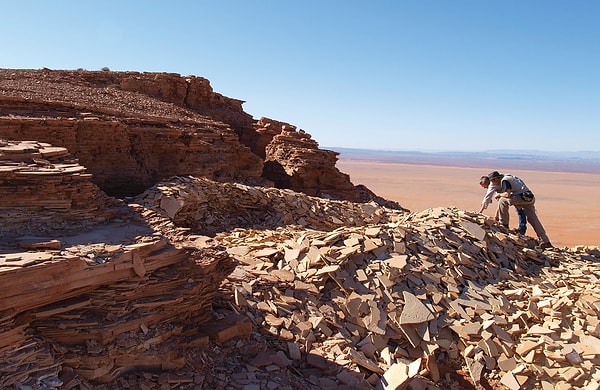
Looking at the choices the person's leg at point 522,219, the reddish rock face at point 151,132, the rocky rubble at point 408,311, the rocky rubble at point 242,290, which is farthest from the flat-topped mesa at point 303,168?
the rocky rubble at point 408,311

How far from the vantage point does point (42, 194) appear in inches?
200

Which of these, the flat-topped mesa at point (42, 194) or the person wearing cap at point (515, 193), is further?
the person wearing cap at point (515, 193)

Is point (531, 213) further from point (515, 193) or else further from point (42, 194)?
point (42, 194)

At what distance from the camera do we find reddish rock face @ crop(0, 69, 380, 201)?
10305mm

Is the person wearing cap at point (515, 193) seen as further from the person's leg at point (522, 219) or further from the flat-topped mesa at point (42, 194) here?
the flat-topped mesa at point (42, 194)

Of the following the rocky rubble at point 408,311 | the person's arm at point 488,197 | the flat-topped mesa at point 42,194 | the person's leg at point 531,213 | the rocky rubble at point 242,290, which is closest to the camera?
the rocky rubble at point 242,290

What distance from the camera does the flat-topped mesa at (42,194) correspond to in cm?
489

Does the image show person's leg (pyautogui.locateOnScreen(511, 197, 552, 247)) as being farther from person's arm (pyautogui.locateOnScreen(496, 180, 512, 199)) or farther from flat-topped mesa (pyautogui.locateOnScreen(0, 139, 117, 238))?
flat-topped mesa (pyautogui.locateOnScreen(0, 139, 117, 238))

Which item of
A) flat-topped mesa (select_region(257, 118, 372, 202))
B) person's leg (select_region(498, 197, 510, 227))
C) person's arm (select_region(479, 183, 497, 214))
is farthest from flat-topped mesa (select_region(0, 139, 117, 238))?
flat-topped mesa (select_region(257, 118, 372, 202))

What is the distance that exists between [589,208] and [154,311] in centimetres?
4047

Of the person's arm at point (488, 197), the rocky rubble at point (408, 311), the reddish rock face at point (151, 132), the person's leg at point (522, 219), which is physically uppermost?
the reddish rock face at point (151, 132)

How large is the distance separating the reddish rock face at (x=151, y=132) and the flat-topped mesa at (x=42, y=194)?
4.46 metres

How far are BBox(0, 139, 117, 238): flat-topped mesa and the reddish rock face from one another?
446 centimetres

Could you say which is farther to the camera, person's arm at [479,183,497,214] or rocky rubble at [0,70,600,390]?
person's arm at [479,183,497,214]
